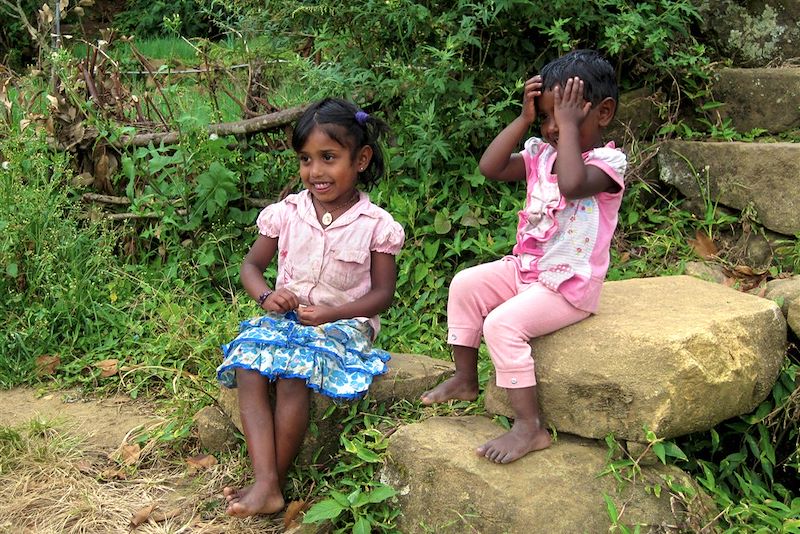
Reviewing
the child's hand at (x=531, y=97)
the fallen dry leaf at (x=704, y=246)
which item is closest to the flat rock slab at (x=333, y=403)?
the child's hand at (x=531, y=97)

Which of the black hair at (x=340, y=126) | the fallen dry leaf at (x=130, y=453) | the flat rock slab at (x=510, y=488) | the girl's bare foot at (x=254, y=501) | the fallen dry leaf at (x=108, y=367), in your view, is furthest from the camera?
the fallen dry leaf at (x=108, y=367)

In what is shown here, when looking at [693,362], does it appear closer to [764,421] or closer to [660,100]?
[764,421]

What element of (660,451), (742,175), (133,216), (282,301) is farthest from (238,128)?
(660,451)

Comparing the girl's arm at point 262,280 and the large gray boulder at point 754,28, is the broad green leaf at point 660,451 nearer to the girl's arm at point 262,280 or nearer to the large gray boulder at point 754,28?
the girl's arm at point 262,280

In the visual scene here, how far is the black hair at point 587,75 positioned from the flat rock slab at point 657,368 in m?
0.76

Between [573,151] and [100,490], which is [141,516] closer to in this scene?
[100,490]

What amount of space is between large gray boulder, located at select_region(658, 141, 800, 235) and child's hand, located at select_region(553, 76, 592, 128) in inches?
63.8

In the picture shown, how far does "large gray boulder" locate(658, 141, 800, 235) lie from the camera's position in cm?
392

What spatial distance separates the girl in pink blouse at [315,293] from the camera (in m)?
3.02

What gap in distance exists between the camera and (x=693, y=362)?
2.66 m

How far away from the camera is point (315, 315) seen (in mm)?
3125

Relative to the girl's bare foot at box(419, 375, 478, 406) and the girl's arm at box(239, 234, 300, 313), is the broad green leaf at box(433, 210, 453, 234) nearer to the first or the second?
the girl's arm at box(239, 234, 300, 313)

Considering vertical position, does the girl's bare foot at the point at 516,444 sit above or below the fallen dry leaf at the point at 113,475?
above

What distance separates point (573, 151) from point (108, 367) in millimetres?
2485
